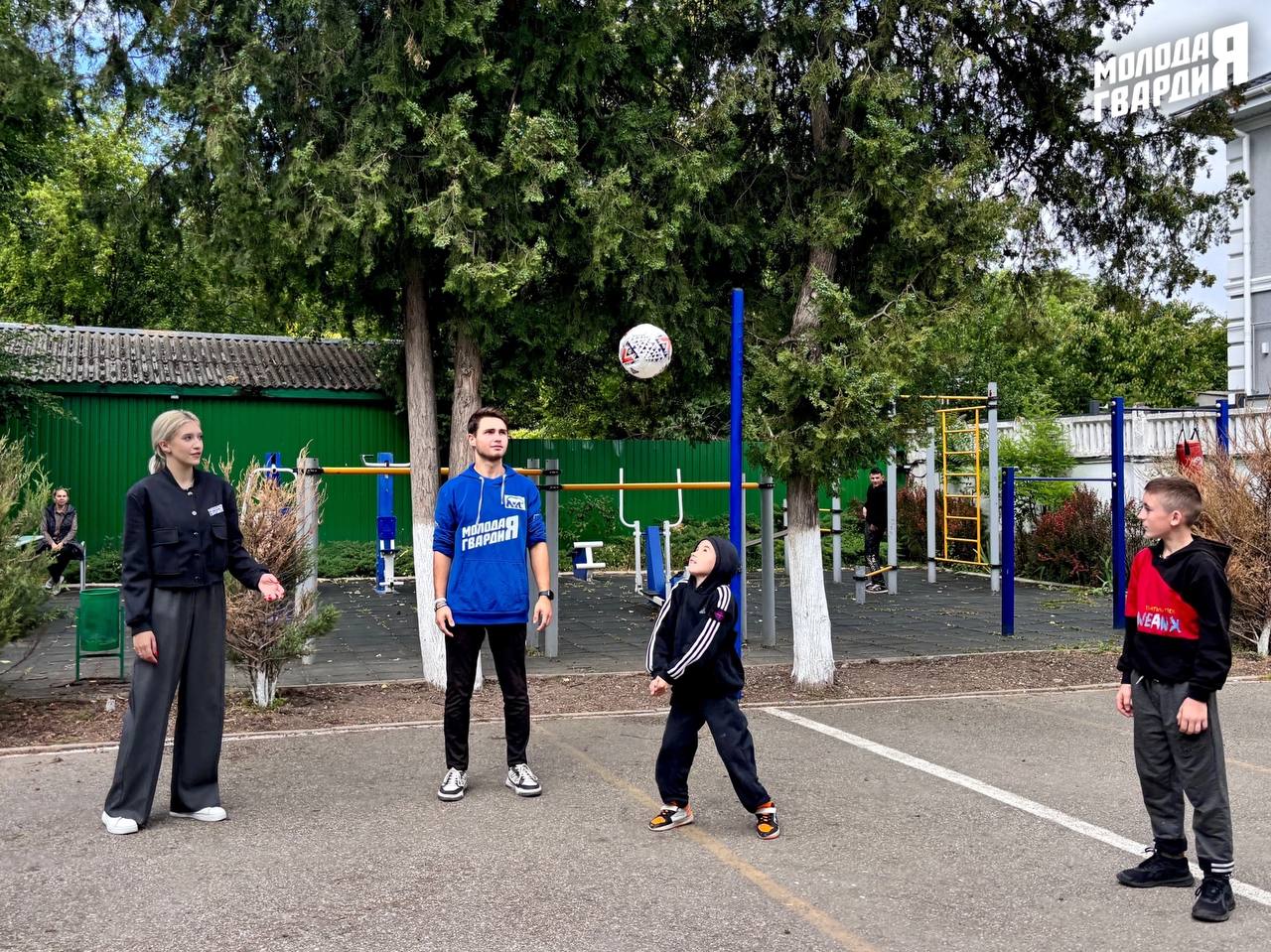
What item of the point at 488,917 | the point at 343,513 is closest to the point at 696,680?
the point at 488,917

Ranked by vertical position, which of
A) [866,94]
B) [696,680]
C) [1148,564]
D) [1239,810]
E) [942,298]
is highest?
[866,94]

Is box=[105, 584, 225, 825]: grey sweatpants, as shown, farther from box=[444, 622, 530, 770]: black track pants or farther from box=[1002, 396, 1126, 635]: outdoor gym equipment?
box=[1002, 396, 1126, 635]: outdoor gym equipment

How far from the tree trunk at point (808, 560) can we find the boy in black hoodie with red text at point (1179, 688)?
4241mm

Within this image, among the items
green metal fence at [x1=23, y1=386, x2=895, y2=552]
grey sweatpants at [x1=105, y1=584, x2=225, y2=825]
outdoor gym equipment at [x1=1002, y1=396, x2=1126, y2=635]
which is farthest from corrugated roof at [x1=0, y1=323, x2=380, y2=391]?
grey sweatpants at [x1=105, y1=584, x2=225, y2=825]

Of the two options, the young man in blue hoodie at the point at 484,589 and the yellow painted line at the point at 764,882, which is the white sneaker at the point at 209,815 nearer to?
the young man in blue hoodie at the point at 484,589

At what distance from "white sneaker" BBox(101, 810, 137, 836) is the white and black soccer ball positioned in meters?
4.51

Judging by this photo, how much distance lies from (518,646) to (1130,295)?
7190 millimetres

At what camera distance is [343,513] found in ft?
66.1

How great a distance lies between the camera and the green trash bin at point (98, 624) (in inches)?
340

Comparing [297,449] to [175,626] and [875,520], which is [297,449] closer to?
[875,520]

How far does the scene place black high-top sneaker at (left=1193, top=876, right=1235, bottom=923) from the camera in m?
4.02

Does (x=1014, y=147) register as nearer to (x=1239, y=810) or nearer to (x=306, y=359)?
(x=1239, y=810)

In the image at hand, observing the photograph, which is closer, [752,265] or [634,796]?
[634,796]

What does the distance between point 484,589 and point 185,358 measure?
16455mm
